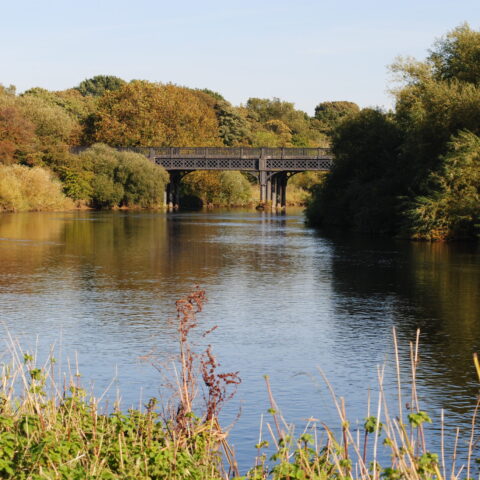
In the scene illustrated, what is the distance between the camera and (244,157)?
319 ft

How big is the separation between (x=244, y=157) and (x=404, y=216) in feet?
167

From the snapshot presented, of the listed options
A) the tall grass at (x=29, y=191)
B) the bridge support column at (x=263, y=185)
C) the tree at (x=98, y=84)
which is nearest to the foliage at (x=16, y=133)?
the tall grass at (x=29, y=191)

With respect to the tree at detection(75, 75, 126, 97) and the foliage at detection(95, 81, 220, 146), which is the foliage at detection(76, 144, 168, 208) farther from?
the tree at detection(75, 75, 126, 97)

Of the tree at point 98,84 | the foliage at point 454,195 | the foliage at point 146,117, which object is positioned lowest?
the foliage at point 454,195

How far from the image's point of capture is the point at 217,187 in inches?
4254

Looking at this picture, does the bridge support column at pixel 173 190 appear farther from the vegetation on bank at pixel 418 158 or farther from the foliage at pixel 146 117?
the vegetation on bank at pixel 418 158

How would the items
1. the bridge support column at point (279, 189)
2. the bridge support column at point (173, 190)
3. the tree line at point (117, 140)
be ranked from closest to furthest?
1. the tree line at point (117, 140)
2. the bridge support column at point (173, 190)
3. the bridge support column at point (279, 189)

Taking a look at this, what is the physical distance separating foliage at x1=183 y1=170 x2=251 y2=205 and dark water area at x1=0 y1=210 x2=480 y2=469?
2617 inches

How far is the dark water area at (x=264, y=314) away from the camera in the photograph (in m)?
13.4

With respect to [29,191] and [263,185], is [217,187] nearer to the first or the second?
[263,185]

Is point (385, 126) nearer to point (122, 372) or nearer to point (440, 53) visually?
point (440, 53)

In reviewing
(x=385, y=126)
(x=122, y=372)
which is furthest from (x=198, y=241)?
(x=122, y=372)

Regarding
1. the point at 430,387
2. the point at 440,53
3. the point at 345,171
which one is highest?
the point at 440,53

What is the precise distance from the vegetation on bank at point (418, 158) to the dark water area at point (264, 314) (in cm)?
262
